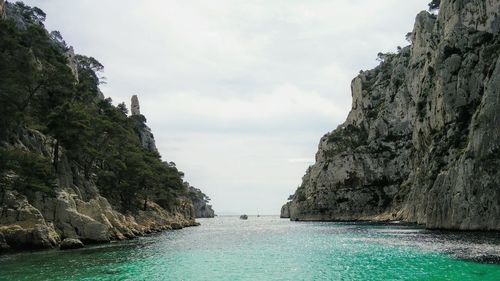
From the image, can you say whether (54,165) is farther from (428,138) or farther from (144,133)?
(144,133)

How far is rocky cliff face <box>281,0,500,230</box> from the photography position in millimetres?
66250

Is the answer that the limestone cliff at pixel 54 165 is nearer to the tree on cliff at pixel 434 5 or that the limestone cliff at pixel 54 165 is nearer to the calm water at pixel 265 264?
the calm water at pixel 265 264

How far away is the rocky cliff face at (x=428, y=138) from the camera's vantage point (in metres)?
66.2

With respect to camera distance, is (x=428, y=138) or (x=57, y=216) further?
(x=428, y=138)

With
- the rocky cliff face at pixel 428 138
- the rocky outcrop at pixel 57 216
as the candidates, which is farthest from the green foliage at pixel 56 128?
the rocky cliff face at pixel 428 138

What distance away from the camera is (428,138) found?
10006cm

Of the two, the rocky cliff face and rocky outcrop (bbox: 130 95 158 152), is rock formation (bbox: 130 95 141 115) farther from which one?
the rocky cliff face

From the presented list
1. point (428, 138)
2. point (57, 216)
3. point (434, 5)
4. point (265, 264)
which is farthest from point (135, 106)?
point (265, 264)

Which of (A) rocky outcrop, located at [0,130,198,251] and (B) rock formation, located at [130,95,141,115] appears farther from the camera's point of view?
(B) rock formation, located at [130,95,141,115]

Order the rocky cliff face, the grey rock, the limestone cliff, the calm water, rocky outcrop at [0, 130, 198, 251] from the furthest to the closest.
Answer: the rocky cliff face → the grey rock → the limestone cliff → rocky outcrop at [0, 130, 198, 251] → the calm water

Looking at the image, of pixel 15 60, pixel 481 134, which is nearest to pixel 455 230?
pixel 481 134

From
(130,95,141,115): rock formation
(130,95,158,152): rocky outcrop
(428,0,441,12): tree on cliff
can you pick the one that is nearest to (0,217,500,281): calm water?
(130,95,158,152): rocky outcrop

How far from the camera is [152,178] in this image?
9962 centimetres

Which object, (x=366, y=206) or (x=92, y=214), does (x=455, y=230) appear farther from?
(x=366, y=206)
